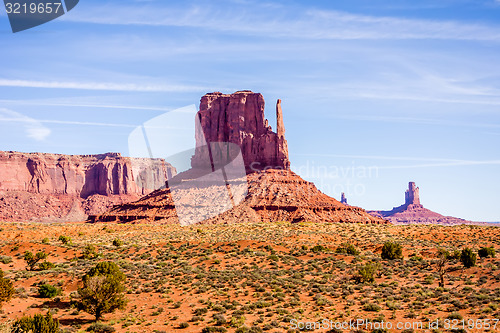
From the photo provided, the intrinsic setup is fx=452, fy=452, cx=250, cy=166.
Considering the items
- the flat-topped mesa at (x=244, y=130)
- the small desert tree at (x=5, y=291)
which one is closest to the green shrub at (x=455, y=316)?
the small desert tree at (x=5, y=291)

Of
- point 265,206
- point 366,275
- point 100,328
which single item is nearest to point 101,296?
point 100,328

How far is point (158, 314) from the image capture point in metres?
27.8

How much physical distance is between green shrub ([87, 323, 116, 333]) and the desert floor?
631 millimetres

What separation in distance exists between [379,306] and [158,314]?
13.4m

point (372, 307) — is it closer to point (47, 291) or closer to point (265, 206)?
point (47, 291)

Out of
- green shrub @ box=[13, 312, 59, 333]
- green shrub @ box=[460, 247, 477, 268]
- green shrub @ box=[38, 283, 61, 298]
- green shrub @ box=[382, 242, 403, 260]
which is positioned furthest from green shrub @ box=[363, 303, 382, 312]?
green shrub @ box=[38, 283, 61, 298]

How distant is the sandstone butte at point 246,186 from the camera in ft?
321

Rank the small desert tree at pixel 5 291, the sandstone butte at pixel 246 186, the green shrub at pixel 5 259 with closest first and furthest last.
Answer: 1. the small desert tree at pixel 5 291
2. the green shrub at pixel 5 259
3. the sandstone butte at pixel 246 186

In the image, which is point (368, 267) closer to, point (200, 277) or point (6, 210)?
point (200, 277)

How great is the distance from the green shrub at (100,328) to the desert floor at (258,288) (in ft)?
2.07

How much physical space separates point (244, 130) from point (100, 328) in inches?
4105

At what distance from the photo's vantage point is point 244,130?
128m

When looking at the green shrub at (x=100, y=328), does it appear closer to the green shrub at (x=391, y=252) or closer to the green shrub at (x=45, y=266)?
the green shrub at (x=45, y=266)

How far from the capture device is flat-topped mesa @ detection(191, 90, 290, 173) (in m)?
121
